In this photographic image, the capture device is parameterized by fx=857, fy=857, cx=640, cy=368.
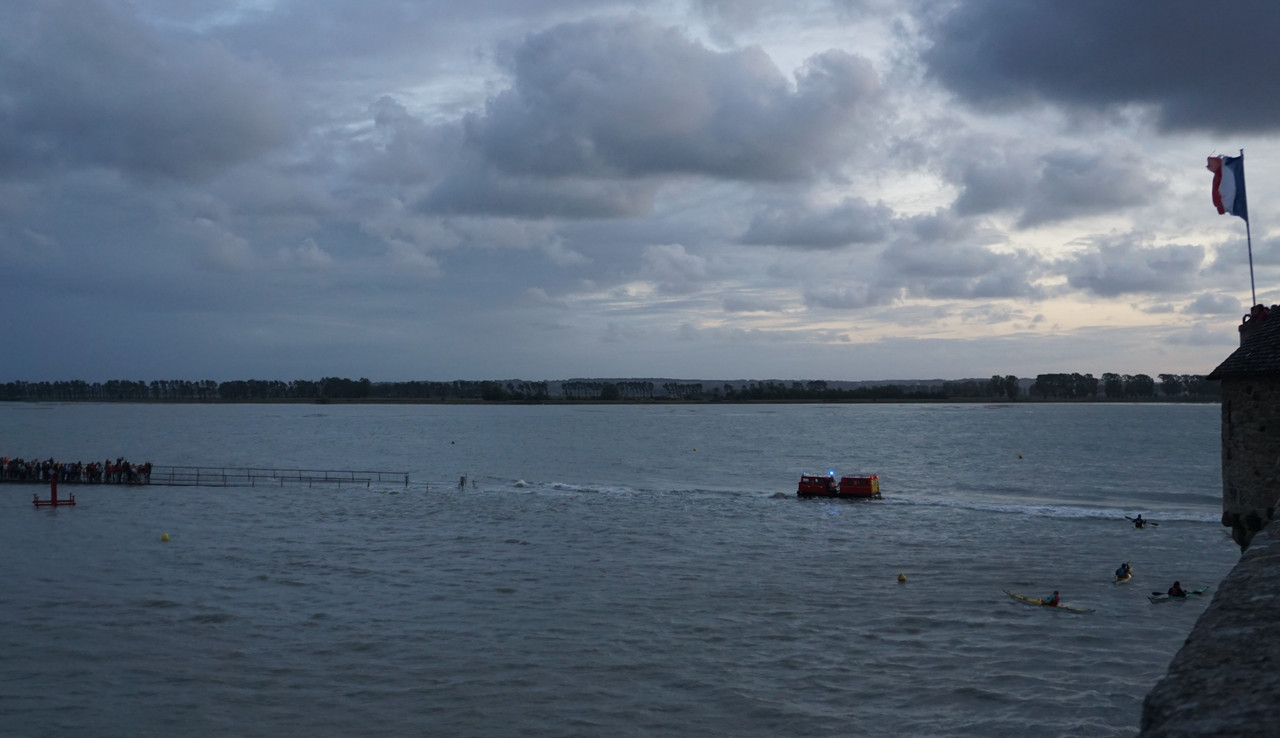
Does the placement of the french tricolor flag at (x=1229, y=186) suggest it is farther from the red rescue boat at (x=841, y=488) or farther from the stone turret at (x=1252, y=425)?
the red rescue boat at (x=841, y=488)

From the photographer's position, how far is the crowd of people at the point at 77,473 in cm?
6216

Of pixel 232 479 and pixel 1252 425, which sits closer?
pixel 1252 425

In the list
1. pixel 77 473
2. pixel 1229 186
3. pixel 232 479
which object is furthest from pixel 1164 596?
pixel 77 473

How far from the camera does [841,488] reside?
5919 cm

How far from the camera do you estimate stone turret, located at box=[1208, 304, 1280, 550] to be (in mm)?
15523

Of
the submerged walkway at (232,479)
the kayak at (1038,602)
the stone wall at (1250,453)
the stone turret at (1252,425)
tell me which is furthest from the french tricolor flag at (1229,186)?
the submerged walkway at (232,479)

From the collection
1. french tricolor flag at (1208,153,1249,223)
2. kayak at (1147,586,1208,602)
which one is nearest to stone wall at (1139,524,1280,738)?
french tricolor flag at (1208,153,1249,223)

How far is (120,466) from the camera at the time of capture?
208 feet

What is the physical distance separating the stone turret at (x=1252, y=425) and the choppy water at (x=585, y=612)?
568 cm

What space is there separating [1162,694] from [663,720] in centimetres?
1560

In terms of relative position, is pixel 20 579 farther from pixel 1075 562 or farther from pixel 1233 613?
pixel 1075 562

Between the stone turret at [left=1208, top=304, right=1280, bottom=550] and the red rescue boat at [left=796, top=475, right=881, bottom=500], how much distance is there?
41.7 meters

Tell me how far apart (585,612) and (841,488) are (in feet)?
116

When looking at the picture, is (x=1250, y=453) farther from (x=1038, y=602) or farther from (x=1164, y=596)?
(x=1164, y=596)
